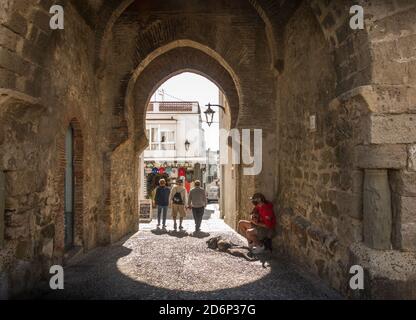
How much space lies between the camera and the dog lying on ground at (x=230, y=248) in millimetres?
5514

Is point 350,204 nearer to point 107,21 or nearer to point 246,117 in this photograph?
point 246,117

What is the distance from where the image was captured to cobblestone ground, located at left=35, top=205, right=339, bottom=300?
12.6 ft

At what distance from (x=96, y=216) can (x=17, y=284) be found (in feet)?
9.69

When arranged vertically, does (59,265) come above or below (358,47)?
below

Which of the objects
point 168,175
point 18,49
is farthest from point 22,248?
point 168,175

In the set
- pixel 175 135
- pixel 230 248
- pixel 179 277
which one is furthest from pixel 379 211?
pixel 175 135

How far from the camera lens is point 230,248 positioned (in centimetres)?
589

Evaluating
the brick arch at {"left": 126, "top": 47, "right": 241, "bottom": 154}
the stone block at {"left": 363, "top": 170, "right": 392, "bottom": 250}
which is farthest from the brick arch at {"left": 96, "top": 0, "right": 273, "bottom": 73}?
the stone block at {"left": 363, "top": 170, "right": 392, "bottom": 250}

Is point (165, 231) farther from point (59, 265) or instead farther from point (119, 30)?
point (119, 30)

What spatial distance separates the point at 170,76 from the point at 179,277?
17.6 ft

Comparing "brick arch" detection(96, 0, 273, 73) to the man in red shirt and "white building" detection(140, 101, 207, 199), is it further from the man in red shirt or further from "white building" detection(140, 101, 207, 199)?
"white building" detection(140, 101, 207, 199)

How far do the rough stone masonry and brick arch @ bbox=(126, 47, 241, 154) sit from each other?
3 cm

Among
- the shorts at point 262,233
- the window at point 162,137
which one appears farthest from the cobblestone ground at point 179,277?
the window at point 162,137

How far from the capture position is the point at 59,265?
4.68 m
